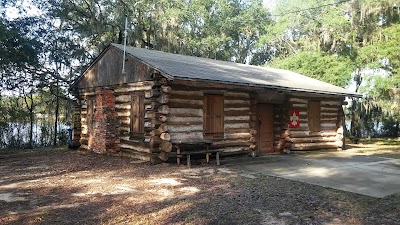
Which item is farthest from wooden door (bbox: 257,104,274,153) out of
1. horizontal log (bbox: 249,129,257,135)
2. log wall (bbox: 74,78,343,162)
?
horizontal log (bbox: 249,129,257,135)

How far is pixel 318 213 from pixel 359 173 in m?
4.79

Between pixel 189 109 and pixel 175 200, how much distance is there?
541 cm

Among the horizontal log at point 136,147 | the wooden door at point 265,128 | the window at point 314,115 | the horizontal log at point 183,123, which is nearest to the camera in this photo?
the horizontal log at point 183,123

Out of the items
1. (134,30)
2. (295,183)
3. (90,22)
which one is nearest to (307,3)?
(134,30)

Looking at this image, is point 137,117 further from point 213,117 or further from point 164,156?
point 213,117

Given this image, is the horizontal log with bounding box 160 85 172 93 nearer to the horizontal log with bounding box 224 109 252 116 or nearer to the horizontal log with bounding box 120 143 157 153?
the horizontal log with bounding box 120 143 157 153

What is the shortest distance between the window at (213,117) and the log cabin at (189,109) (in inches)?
1.4

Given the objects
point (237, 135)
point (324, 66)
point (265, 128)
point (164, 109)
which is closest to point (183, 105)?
point (164, 109)

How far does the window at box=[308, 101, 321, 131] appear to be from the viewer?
1602 centimetres

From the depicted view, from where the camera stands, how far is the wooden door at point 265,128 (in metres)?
14.3

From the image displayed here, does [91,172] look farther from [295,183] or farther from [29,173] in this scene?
[295,183]

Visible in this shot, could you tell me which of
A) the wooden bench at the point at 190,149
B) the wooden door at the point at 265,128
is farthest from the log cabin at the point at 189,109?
the wooden bench at the point at 190,149

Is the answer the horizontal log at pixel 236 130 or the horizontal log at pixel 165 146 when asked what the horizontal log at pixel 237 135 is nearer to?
the horizontal log at pixel 236 130

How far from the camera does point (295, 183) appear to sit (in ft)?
27.4
